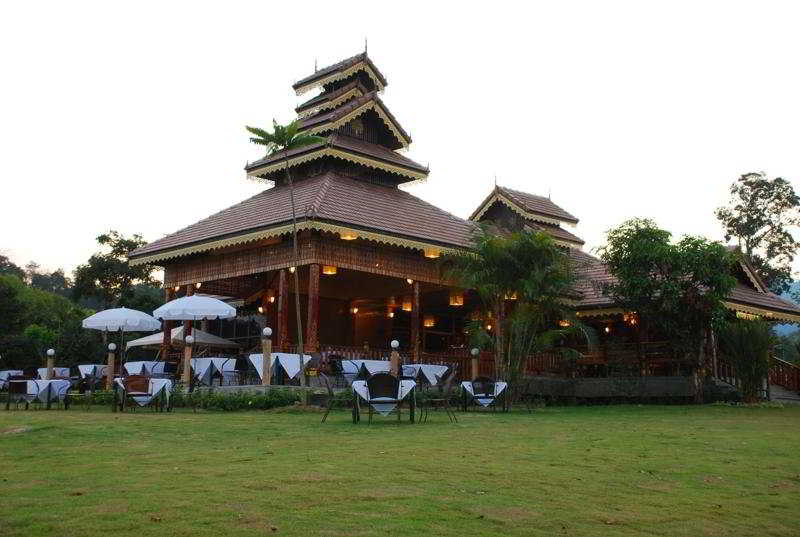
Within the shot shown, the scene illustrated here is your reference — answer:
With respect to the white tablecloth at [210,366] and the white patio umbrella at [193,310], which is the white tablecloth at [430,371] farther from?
the white patio umbrella at [193,310]

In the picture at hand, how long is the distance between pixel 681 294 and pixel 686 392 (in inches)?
126

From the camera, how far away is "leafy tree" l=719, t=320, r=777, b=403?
21.7 meters

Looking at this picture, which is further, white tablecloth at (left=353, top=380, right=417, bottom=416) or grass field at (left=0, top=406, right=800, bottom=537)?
white tablecloth at (left=353, top=380, right=417, bottom=416)

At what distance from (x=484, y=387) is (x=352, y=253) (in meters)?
7.02

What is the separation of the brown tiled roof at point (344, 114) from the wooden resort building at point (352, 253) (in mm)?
58

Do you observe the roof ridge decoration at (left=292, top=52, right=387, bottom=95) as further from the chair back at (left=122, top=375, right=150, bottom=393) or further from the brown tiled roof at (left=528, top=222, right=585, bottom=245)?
the chair back at (left=122, top=375, right=150, bottom=393)

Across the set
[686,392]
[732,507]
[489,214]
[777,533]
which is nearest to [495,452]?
[732,507]

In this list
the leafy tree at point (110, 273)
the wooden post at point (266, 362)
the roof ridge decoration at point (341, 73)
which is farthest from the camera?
the leafy tree at point (110, 273)

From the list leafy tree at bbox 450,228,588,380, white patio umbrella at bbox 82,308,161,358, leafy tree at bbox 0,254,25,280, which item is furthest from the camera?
leafy tree at bbox 0,254,25,280

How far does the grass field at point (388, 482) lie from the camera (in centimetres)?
507

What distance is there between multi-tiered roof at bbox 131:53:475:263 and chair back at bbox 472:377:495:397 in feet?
20.5

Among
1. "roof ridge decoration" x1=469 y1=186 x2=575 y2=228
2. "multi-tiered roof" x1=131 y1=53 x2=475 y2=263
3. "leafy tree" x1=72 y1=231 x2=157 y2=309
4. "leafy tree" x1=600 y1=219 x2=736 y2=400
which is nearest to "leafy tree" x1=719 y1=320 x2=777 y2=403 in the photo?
"leafy tree" x1=600 y1=219 x2=736 y2=400

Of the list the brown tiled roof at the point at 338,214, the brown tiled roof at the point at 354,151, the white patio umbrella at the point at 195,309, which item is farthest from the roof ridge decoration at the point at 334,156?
the white patio umbrella at the point at 195,309

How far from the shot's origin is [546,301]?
19047mm
